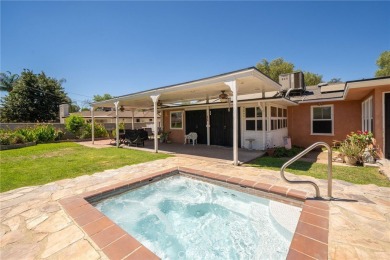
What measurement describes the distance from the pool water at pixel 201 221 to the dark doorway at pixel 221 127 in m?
5.92

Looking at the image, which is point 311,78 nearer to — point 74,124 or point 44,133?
point 74,124

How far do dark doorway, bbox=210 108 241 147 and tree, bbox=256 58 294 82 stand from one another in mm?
23586

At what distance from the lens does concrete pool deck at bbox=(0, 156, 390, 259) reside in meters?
2.07

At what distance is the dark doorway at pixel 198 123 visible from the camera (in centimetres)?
1166

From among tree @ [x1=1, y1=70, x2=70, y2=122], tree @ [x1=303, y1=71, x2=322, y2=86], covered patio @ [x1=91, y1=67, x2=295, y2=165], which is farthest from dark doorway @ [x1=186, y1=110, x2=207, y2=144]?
tree @ [x1=303, y1=71, x2=322, y2=86]

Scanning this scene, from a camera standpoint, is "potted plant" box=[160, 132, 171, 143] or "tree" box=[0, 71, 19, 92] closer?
"potted plant" box=[160, 132, 171, 143]

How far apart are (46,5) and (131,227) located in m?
10.2

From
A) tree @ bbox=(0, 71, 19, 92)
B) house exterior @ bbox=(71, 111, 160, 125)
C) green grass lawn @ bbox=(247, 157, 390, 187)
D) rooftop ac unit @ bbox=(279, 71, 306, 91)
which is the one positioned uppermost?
tree @ bbox=(0, 71, 19, 92)

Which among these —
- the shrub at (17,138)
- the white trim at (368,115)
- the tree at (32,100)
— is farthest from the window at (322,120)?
the tree at (32,100)

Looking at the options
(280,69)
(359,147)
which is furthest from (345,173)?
(280,69)

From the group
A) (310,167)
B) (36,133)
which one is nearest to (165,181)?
(310,167)

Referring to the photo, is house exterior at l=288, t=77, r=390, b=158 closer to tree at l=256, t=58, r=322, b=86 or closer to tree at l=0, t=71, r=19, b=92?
tree at l=256, t=58, r=322, b=86

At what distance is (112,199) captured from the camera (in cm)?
399

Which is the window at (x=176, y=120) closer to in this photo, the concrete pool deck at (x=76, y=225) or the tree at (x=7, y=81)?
the concrete pool deck at (x=76, y=225)
